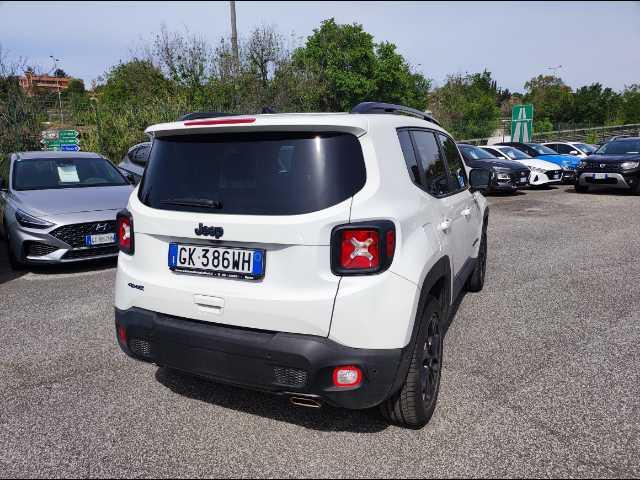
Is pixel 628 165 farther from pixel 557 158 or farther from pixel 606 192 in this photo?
pixel 557 158

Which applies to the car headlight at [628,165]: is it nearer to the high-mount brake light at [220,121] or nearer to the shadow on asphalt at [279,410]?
the shadow on asphalt at [279,410]

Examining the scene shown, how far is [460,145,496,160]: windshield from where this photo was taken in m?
15.0

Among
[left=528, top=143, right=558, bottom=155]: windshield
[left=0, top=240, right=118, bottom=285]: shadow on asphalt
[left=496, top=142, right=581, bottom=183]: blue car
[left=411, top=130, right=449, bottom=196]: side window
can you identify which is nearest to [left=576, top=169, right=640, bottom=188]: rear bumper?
[left=496, top=142, right=581, bottom=183]: blue car

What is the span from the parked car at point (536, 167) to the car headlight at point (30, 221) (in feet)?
44.2

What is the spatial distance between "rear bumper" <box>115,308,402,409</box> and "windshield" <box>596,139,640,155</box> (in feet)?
48.4

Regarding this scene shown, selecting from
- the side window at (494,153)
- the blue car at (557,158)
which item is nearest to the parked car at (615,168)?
the blue car at (557,158)

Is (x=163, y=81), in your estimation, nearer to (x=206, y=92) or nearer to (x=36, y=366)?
(x=206, y=92)

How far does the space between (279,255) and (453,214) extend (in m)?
1.57

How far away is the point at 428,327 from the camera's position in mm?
2779

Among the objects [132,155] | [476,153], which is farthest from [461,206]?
[476,153]

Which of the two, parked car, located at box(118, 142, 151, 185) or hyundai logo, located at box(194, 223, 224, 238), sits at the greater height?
parked car, located at box(118, 142, 151, 185)

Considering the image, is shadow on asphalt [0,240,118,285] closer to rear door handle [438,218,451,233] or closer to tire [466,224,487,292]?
tire [466,224,487,292]

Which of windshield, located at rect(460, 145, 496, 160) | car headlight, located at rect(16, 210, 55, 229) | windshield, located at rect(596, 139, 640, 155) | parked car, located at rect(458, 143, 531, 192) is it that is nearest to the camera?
car headlight, located at rect(16, 210, 55, 229)

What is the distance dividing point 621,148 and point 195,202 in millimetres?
15365
